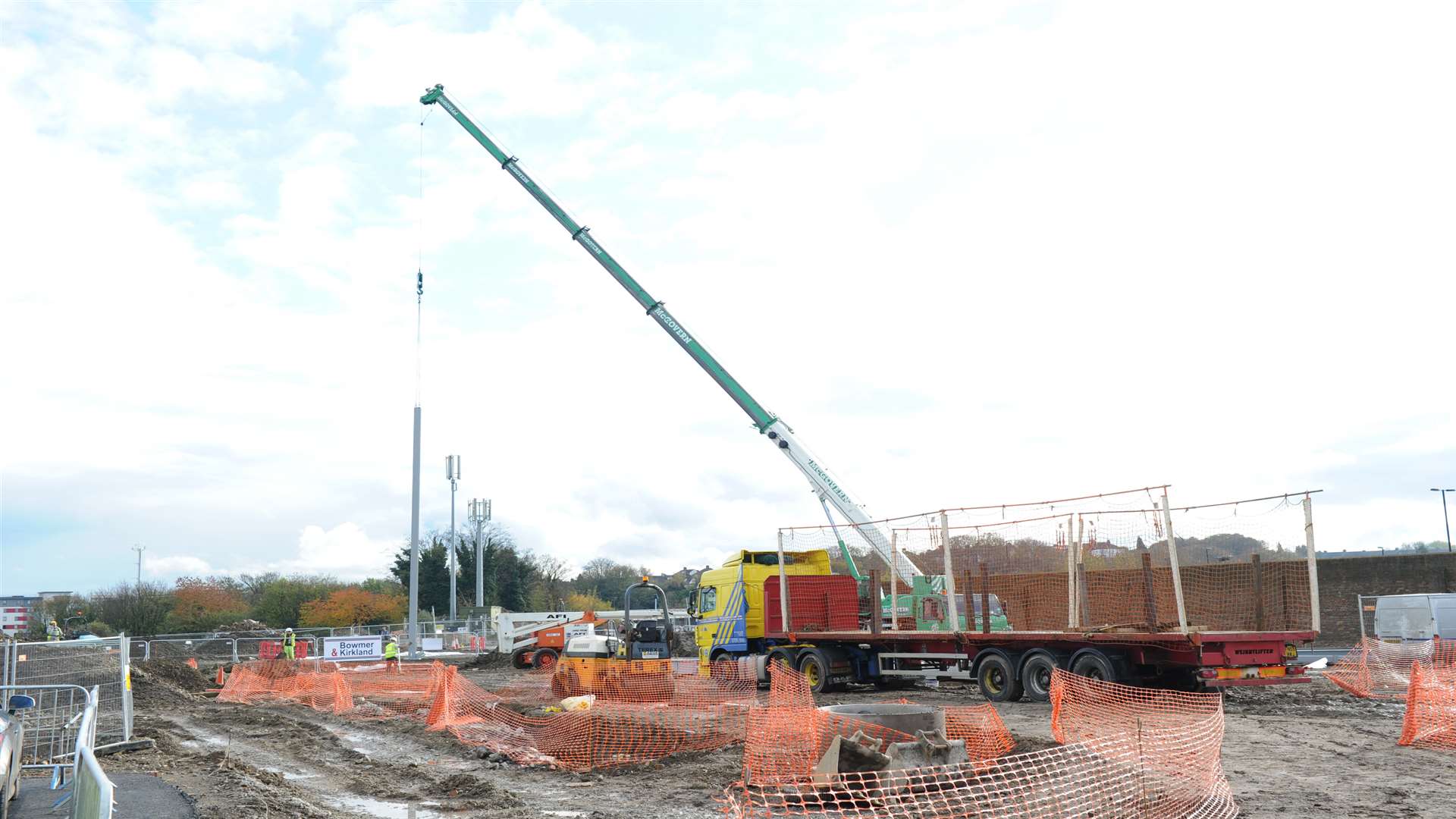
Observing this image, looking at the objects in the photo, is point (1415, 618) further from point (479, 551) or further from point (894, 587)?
point (479, 551)

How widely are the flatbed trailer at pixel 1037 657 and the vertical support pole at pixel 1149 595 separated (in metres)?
0.19

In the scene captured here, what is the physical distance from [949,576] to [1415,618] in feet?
55.6

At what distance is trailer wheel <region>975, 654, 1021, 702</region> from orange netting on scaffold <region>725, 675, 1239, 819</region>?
5306mm

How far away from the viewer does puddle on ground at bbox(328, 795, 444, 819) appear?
9188 millimetres

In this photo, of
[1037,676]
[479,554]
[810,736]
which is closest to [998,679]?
[1037,676]

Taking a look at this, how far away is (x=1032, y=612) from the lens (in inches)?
663

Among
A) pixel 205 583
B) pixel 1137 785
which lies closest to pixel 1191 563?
pixel 1137 785

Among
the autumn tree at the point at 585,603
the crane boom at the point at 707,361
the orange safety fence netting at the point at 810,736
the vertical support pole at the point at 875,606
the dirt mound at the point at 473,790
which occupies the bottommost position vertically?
the autumn tree at the point at 585,603

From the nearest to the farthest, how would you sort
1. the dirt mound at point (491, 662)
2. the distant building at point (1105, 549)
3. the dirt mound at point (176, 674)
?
the distant building at point (1105, 549)
the dirt mound at point (176, 674)
the dirt mound at point (491, 662)

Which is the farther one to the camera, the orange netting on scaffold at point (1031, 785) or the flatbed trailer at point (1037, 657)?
the flatbed trailer at point (1037, 657)

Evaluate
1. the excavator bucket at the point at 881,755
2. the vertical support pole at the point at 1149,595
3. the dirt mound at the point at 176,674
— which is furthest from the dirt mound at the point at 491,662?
the excavator bucket at the point at 881,755

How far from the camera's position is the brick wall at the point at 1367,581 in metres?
32.5

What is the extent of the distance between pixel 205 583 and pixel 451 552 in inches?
1088

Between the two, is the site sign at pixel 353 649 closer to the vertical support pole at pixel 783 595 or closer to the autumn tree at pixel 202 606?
the vertical support pole at pixel 783 595
